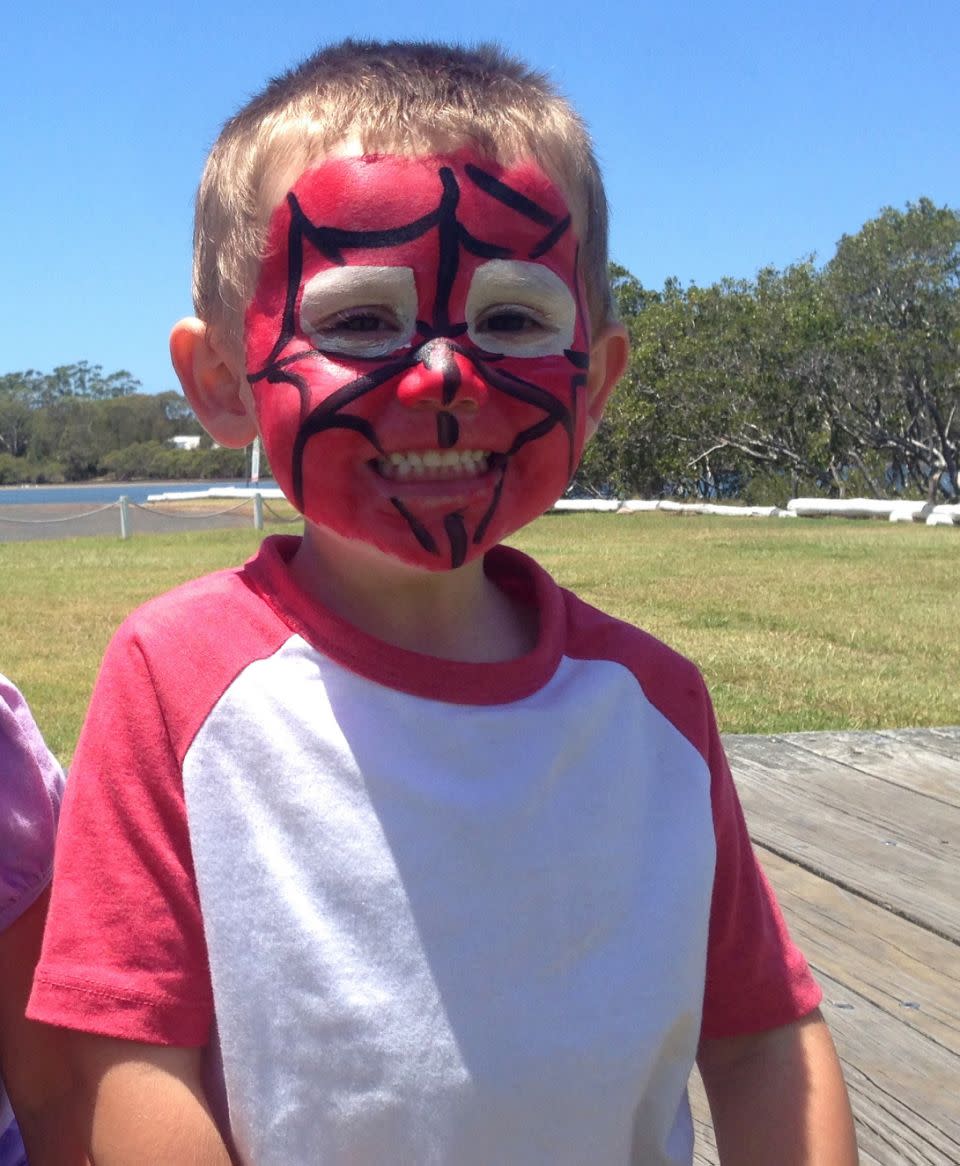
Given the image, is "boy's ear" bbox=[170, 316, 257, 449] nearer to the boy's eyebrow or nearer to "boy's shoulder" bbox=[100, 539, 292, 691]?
"boy's shoulder" bbox=[100, 539, 292, 691]

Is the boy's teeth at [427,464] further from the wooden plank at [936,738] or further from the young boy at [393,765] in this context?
the wooden plank at [936,738]

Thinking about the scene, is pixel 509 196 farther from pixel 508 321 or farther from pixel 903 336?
pixel 903 336

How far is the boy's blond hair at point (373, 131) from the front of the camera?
3.98 feet

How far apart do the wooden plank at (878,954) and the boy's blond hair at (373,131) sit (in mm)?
1107

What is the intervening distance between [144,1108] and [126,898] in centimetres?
17

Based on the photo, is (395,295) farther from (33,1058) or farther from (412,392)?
(33,1058)

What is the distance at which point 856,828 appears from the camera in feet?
8.47

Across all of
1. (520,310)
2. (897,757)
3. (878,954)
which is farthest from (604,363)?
(897,757)

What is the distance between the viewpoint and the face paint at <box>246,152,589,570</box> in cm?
117

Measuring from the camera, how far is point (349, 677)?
3.96 feet

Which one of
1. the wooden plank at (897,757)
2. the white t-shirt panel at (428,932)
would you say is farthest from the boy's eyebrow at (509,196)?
the wooden plank at (897,757)

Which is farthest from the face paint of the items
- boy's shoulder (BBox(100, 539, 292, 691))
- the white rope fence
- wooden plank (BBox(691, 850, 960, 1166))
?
the white rope fence

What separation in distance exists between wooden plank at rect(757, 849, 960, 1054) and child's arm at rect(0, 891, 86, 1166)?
112 cm

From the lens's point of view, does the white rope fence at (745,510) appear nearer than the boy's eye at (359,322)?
No
